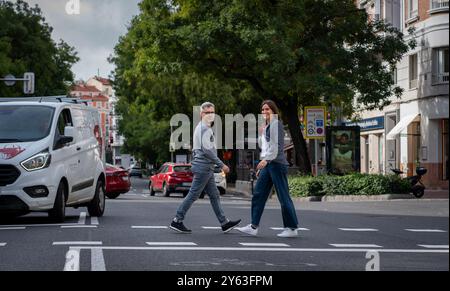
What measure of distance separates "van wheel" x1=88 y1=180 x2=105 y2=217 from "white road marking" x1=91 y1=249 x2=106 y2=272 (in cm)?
759

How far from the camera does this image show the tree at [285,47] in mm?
33062

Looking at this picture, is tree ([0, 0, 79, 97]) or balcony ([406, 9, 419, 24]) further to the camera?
tree ([0, 0, 79, 97])

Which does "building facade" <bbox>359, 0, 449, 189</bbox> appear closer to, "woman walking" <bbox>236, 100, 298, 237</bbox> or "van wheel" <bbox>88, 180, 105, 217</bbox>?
"van wheel" <bbox>88, 180, 105, 217</bbox>

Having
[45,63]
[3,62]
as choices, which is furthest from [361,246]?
[45,63]

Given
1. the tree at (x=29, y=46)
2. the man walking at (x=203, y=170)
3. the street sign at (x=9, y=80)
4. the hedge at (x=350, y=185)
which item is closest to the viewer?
the man walking at (x=203, y=170)

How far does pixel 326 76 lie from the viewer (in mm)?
33062

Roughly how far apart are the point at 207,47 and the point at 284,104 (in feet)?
15.7

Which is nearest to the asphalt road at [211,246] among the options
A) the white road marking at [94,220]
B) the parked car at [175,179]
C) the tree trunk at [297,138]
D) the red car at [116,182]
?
the white road marking at [94,220]

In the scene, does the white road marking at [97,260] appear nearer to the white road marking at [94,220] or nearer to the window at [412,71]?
the white road marking at [94,220]

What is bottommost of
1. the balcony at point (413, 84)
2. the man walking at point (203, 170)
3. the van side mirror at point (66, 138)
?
the man walking at point (203, 170)

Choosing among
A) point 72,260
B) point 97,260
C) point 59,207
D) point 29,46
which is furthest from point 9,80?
point 97,260

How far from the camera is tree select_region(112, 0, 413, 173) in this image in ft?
108

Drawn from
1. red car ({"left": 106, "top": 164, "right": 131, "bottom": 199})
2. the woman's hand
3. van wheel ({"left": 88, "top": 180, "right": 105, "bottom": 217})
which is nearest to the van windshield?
van wheel ({"left": 88, "top": 180, "right": 105, "bottom": 217})

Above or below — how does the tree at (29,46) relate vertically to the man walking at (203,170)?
above
